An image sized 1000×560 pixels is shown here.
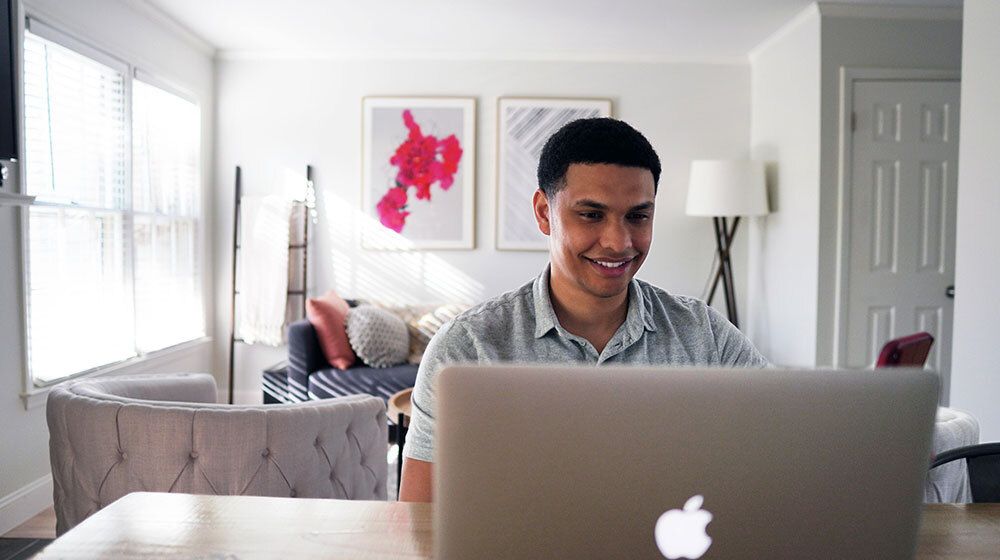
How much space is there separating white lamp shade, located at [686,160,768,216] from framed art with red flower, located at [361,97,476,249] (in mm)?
1621

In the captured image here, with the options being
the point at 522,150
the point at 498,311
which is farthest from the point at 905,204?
the point at 498,311

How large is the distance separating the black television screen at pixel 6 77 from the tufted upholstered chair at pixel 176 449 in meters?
1.17

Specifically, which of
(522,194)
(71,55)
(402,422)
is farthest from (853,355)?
(71,55)

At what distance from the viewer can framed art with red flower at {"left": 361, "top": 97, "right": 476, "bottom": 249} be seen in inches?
206

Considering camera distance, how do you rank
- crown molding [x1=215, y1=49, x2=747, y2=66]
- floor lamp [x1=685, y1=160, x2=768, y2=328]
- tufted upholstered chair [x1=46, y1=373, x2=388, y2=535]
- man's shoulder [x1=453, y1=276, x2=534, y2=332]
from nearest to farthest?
man's shoulder [x1=453, y1=276, x2=534, y2=332]
tufted upholstered chair [x1=46, y1=373, x2=388, y2=535]
floor lamp [x1=685, y1=160, x2=768, y2=328]
crown molding [x1=215, y1=49, x2=747, y2=66]

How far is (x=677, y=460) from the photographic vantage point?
0.68 meters

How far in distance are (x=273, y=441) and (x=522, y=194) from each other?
3.83 meters

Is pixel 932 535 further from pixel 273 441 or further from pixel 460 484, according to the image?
pixel 273 441

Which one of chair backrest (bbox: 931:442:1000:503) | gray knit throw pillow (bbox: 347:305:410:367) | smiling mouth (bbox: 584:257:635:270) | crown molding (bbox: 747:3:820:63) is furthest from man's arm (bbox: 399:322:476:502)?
crown molding (bbox: 747:3:820:63)

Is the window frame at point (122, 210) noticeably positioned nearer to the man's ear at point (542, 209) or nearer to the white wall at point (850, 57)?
the man's ear at point (542, 209)

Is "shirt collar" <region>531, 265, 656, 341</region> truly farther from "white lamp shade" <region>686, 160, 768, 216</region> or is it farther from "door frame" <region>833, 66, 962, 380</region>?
"white lamp shade" <region>686, 160, 768, 216</region>

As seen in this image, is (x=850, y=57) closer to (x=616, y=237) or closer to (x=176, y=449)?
(x=616, y=237)

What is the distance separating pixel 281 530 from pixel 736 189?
4.33m

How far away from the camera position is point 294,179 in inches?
208
